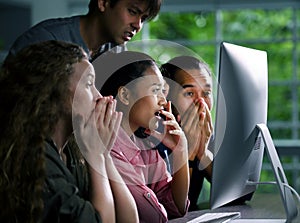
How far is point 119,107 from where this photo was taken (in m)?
1.77

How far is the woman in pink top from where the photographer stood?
5.76 ft

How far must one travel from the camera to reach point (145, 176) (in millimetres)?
1861

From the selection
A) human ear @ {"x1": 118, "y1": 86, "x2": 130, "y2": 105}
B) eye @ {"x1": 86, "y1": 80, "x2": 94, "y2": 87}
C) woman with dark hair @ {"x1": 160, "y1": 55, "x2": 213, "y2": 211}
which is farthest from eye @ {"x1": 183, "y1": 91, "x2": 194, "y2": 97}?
eye @ {"x1": 86, "y1": 80, "x2": 94, "y2": 87}

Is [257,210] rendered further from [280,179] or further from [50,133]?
[50,133]

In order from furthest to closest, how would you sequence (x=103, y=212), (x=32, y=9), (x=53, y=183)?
(x=32, y=9)
(x=103, y=212)
(x=53, y=183)

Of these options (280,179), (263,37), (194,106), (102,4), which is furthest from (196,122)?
(263,37)

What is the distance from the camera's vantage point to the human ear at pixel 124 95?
69.0 inches

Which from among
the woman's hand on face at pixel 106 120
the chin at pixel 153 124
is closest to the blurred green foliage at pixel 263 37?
the chin at pixel 153 124

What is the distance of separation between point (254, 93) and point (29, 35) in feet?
2.60

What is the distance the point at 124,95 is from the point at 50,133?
Answer: 1.13 ft

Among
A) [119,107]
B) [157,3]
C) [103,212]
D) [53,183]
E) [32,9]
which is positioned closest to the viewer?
[53,183]

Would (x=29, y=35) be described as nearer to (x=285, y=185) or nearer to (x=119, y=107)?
(x=119, y=107)

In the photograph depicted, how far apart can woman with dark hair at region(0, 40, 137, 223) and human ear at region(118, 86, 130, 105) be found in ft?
0.68

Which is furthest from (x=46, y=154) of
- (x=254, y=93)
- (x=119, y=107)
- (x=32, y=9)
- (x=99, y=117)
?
(x=32, y=9)
